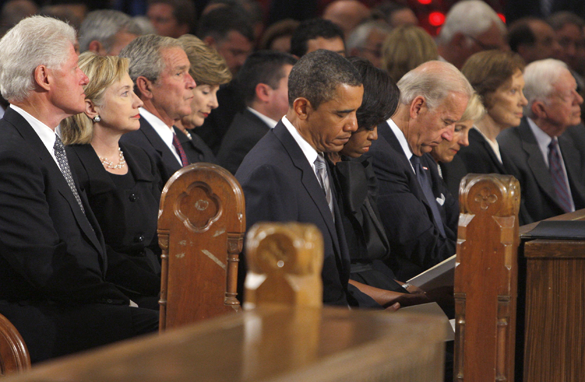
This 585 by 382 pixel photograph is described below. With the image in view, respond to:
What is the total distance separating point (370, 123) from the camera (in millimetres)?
3133

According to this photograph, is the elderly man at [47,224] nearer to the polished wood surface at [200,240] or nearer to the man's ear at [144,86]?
the polished wood surface at [200,240]

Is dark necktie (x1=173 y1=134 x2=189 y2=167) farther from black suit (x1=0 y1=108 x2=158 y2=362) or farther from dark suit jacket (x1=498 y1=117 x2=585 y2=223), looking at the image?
dark suit jacket (x1=498 y1=117 x2=585 y2=223)

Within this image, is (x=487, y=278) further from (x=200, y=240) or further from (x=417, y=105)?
(x=417, y=105)

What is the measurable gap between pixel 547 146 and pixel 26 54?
363 cm

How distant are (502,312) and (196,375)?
4.59ft

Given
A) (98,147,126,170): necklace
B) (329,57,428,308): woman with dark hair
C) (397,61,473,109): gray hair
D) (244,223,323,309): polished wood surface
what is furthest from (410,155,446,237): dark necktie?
(244,223,323,309): polished wood surface

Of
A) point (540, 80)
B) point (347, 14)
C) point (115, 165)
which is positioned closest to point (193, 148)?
point (115, 165)

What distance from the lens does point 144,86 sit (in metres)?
3.84

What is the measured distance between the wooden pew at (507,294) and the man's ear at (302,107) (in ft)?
2.79

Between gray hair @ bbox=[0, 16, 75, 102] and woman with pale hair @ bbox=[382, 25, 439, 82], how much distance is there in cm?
284

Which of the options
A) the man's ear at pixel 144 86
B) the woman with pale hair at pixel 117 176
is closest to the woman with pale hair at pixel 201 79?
the man's ear at pixel 144 86

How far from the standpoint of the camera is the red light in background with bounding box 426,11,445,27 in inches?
339

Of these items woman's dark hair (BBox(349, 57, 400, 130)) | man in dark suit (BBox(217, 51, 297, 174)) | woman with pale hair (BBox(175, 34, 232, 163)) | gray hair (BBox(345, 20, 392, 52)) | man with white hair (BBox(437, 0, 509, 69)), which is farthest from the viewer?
gray hair (BBox(345, 20, 392, 52))

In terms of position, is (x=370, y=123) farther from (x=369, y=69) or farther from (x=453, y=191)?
(x=453, y=191)
